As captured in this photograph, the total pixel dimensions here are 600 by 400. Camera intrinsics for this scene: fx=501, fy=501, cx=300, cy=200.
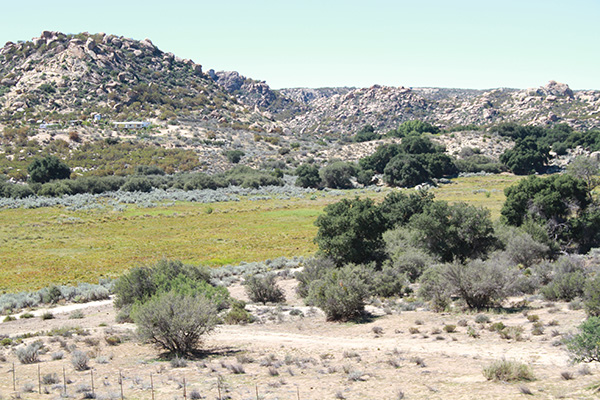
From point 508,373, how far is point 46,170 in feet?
286

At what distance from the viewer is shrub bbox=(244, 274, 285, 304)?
23500 mm

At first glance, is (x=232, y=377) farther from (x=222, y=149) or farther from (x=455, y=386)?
(x=222, y=149)

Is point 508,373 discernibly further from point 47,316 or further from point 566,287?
point 47,316

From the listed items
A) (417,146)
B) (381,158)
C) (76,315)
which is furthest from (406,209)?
(417,146)

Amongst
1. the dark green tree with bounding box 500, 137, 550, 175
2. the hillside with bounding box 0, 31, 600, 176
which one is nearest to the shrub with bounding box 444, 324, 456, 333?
the dark green tree with bounding box 500, 137, 550, 175

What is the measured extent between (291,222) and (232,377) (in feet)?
129

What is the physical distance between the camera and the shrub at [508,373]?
10797 millimetres

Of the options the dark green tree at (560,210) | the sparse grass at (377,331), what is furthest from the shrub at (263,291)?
the dark green tree at (560,210)

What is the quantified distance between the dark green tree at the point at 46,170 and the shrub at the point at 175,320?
7864 cm

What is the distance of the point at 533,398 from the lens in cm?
966

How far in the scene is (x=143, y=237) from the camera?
143 ft

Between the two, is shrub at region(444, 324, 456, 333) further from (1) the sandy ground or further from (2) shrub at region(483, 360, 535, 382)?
(2) shrub at region(483, 360, 535, 382)

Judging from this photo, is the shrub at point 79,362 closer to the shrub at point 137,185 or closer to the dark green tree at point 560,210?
the dark green tree at point 560,210

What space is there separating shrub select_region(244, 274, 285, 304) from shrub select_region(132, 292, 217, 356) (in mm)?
8322
